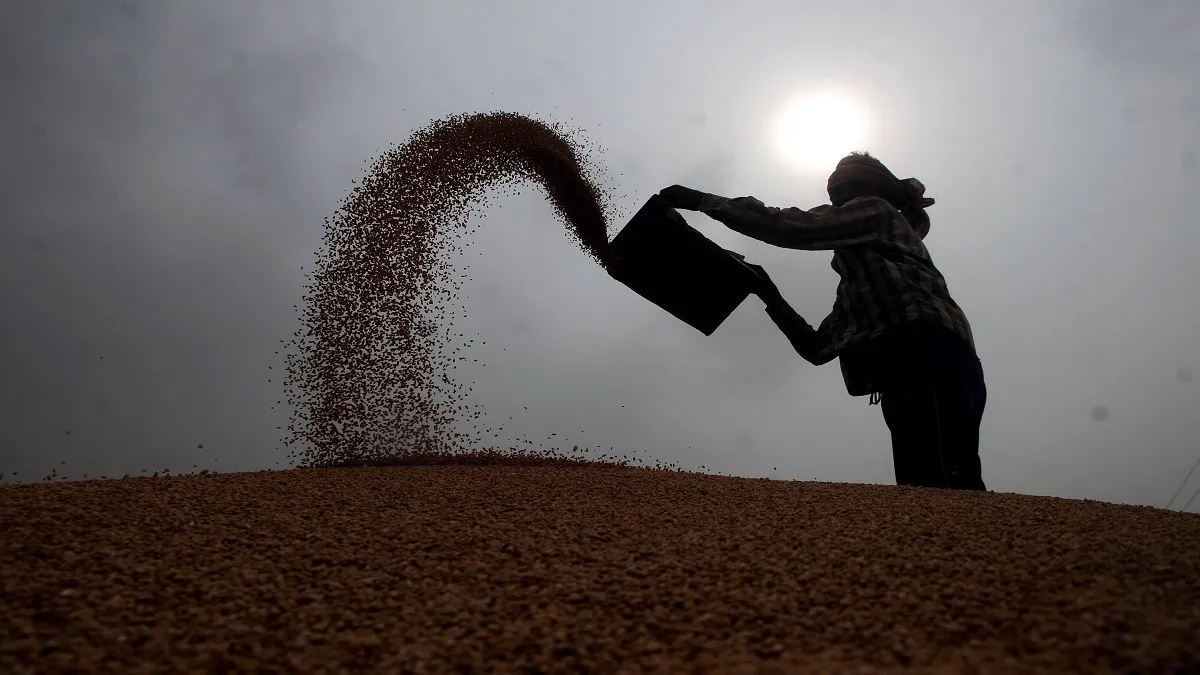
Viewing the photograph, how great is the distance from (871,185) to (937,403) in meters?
1.05

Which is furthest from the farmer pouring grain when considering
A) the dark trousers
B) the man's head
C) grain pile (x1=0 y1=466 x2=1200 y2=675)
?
grain pile (x1=0 y1=466 x2=1200 y2=675)

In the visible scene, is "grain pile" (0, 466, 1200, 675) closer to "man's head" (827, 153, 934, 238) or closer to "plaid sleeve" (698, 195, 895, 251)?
"plaid sleeve" (698, 195, 895, 251)

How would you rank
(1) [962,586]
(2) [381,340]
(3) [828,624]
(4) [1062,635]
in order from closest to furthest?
1. (4) [1062,635]
2. (3) [828,624]
3. (1) [962,586]
4. (2) [381,340]

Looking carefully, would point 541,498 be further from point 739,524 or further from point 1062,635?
point 1062,635

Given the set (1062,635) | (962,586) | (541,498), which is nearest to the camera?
(1062,635)

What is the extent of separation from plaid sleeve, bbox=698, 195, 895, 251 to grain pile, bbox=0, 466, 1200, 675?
1.17 metres

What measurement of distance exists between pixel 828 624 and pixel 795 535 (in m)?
0.56

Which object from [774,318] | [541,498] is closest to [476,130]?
[774,318]

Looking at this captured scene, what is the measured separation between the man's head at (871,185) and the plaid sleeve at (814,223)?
230 millimetres

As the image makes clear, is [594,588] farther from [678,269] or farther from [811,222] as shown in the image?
[678,269]

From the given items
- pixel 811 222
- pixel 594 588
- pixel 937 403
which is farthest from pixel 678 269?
pixel 594 588

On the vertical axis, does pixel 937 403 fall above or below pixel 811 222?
below

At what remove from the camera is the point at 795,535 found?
1767 mm

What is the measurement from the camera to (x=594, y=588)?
4.58 feet
